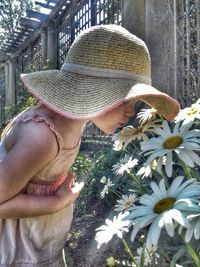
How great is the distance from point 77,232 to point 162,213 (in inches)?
102

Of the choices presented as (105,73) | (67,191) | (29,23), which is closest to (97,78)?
(105,73)

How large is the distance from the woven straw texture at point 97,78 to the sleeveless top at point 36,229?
3.3 inches

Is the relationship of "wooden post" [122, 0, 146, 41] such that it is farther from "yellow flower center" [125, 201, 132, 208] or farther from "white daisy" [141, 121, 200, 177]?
"white daisy" [141, 121, 200, 177]

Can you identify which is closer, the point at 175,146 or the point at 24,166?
the point at 24,166

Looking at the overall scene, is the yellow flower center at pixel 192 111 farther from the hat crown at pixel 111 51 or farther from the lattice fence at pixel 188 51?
the lattice fence at pixel 188 51

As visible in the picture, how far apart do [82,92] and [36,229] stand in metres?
0.46

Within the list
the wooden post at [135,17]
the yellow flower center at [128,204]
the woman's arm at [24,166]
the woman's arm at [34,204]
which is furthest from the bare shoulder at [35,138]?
the wooden post at [135,17]

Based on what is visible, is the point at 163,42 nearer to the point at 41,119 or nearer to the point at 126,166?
the point at 126,166

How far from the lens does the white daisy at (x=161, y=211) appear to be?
1.08 m

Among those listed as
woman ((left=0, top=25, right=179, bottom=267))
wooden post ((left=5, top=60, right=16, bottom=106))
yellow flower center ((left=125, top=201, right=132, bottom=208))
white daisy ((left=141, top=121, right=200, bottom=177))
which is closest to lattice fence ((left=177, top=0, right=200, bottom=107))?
yellow flower center ((left=125, top=201, right=132, bottom=208))

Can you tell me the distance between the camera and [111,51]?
1.32 metres

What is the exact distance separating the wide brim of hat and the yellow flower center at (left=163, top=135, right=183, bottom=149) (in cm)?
16

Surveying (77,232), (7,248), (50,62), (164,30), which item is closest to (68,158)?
(7,248)

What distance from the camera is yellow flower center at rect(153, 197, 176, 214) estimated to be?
1.17 meters
